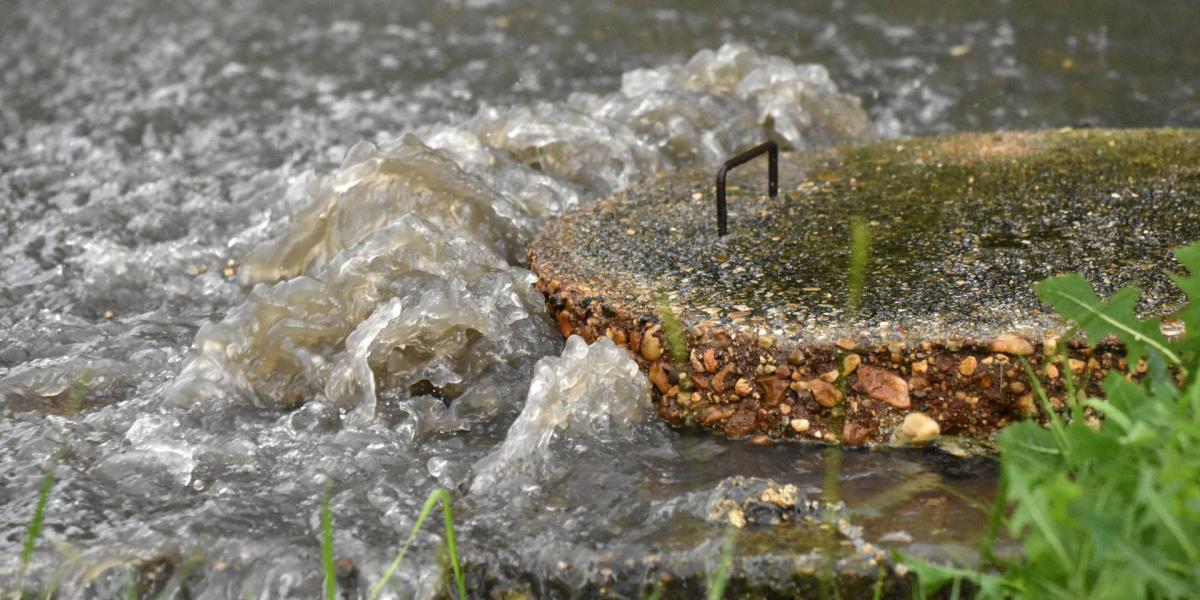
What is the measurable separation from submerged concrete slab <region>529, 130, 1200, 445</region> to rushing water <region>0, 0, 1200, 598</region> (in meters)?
0.08

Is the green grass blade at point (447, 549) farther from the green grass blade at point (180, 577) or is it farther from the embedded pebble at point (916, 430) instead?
the embedded pebble at point (916, 430)

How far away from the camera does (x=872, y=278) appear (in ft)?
7.68

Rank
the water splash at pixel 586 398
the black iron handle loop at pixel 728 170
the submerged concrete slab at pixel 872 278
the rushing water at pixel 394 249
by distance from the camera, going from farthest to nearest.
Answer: the black iron handle loop at pixel 728 170
the water splash at pixel 586 398
the submerged concrete slab at pixel 872 278
the rushing water at pixel 394 249

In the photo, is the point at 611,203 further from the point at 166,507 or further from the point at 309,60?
the point at 309,60

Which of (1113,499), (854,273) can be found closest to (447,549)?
(854,273)

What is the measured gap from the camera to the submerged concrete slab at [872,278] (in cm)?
211

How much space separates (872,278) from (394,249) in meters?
1.04

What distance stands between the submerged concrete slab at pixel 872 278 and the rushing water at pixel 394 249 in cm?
8

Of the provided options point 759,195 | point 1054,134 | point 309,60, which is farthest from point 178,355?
point 309,60

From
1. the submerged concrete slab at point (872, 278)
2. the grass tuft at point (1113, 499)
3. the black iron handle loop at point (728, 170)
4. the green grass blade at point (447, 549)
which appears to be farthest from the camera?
the black iron handle loop at point (728, 170)

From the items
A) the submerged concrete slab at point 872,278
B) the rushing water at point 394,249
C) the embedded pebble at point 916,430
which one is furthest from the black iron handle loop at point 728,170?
the embedded pebble at point 916,430

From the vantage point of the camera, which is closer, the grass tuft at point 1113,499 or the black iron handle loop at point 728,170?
the grass tuft at point 1113,499

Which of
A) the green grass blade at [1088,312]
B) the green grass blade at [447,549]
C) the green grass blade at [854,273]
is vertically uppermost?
the green grass blade at [1088,312]

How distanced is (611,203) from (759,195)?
0.34 m
